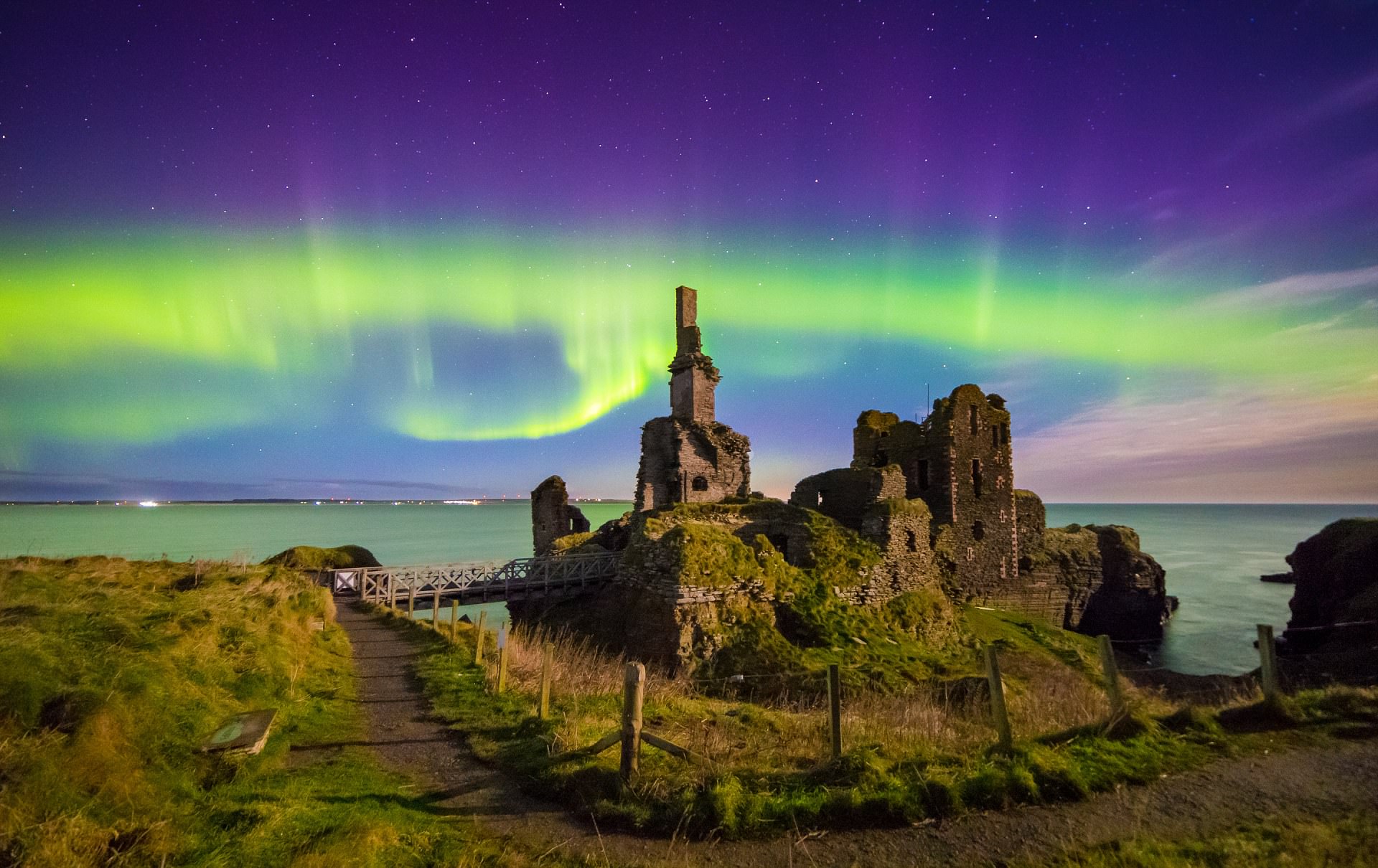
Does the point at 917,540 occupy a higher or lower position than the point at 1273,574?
higher

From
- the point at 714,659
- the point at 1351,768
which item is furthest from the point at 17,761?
the point at 1351,768

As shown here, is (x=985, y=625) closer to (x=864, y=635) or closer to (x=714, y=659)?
(x=864, y=635)

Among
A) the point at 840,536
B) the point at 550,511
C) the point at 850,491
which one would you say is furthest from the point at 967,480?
the point at 550,511

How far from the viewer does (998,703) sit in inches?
330

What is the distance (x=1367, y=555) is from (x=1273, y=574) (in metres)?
47.1

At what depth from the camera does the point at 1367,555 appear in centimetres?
3166

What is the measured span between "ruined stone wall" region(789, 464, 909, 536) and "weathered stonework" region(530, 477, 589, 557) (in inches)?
495

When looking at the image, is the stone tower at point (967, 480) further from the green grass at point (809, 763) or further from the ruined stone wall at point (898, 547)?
the green grass at point (809, 763)

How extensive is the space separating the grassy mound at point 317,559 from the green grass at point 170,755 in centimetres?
1648

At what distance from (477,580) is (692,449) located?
1121 centimetres

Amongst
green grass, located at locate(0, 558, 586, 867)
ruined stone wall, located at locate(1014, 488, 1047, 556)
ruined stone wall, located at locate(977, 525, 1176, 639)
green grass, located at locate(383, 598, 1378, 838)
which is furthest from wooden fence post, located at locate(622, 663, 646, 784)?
ruined stone wall, located at locate(1014, 488, 1047, 556)

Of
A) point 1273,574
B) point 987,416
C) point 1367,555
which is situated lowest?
point 1273,574

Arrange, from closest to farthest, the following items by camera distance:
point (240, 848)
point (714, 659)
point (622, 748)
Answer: point (240, 848) → point (622, 748) → point (714, 659)

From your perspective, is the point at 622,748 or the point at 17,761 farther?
the point at 622,748
